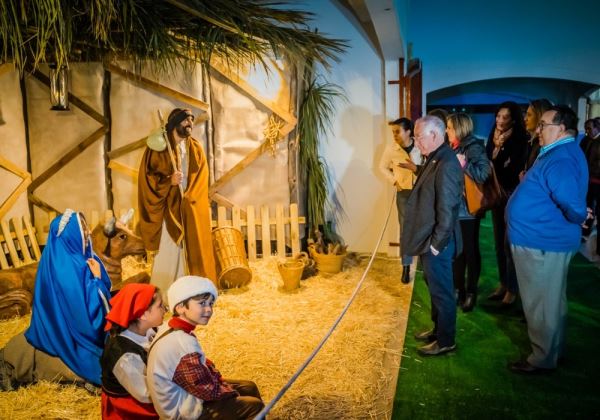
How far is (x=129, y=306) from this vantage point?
263 cm

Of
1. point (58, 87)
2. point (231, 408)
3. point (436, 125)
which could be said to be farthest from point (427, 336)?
point (58, 87)

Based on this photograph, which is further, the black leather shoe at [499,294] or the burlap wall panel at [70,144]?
the burlap wall panel at [70,144]

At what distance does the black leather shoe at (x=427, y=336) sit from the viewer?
14.5 feet

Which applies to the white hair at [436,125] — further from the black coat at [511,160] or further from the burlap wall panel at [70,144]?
the burlap wall panel at [70,144]

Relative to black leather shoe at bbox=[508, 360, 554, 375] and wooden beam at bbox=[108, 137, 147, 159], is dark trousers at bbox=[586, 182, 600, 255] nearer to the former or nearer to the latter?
black leather shoe at bbox=[508, 360, 554, 375]

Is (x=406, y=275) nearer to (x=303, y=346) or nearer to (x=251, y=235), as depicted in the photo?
(x=303, y=346)

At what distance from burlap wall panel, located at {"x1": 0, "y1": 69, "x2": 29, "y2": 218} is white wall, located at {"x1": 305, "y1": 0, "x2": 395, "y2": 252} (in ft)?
14.5

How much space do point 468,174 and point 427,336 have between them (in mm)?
1661

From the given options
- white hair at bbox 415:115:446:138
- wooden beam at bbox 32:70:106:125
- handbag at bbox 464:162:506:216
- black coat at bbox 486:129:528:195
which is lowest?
handbag at bbox 464:162:506:216

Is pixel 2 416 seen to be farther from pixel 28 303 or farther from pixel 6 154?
pixel 6 154

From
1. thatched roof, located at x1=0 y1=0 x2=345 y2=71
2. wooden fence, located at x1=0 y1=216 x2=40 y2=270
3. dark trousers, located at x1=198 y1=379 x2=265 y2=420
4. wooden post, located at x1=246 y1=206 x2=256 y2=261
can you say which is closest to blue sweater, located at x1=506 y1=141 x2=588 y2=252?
dark trousers, located at x1=198 y1=379 x2=265 y2=420

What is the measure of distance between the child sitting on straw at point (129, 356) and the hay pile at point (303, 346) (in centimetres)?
109

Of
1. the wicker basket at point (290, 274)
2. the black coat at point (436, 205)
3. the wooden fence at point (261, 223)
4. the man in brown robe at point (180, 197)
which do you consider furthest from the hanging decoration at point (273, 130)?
the black coat at point (436, 205)

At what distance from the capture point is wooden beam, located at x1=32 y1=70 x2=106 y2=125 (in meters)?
6.56
